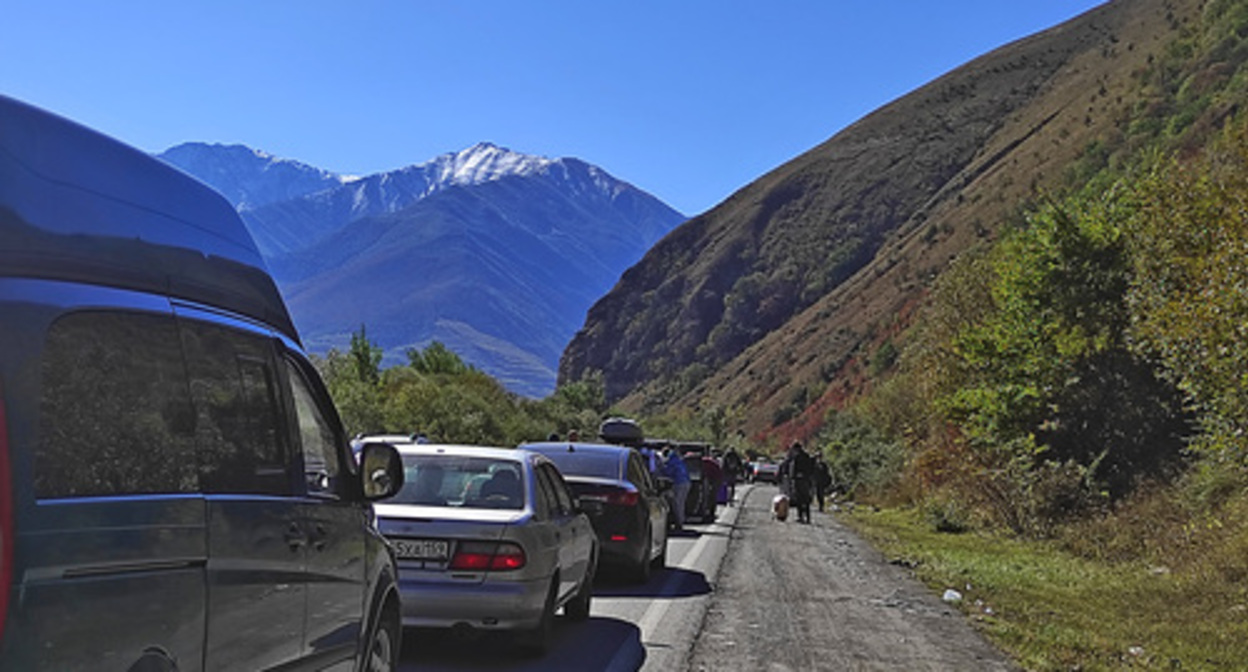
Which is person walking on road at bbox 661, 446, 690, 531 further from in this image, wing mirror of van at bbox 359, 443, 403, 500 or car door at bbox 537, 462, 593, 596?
wing mirror of van at bbox 359, 443, 403, 500

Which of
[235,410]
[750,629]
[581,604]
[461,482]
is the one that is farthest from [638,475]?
[235,410]

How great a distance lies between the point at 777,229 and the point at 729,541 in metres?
112

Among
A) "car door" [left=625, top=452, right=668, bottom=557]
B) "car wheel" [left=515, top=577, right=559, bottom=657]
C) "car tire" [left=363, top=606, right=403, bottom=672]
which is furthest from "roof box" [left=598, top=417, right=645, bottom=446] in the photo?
"car tire" [left=363, top=606, right=403, bottom=672]

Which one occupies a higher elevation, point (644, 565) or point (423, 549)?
point (423, 549)

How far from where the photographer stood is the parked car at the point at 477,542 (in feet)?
28.9

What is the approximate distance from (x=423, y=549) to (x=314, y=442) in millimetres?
3634

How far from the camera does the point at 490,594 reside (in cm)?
880

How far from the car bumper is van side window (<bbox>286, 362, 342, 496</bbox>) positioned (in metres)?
3.22

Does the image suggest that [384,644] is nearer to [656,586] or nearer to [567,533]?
[567,533]

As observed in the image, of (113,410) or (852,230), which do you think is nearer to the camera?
(113,410)

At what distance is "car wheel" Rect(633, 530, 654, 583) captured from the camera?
1421 cm

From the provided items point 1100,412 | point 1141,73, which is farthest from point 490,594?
point 1141,73

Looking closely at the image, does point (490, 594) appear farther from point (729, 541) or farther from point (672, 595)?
point (729, 541)

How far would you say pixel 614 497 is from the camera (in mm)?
13922
